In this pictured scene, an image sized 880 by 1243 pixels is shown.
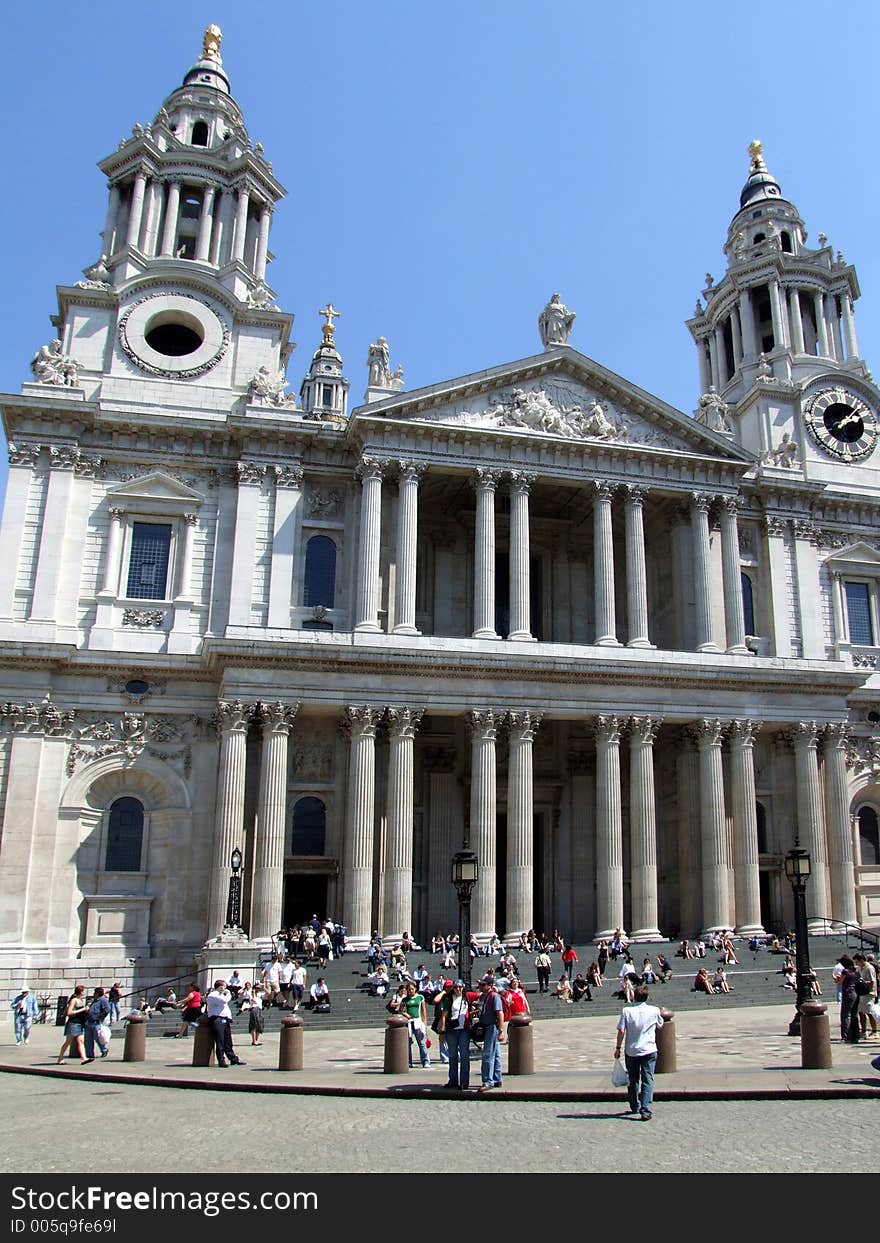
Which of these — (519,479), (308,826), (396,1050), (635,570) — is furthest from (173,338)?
(396,1050)

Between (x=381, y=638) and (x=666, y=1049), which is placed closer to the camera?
(x=666, y=1049)

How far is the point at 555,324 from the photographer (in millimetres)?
46938

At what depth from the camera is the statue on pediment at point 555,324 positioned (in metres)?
46.8

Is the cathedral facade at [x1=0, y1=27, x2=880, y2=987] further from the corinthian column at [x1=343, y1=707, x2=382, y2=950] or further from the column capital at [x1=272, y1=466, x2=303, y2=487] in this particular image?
the column capital at [x1=272, y1=466, x2=303, y2=487]

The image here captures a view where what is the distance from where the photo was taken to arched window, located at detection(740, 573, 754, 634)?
156 feet

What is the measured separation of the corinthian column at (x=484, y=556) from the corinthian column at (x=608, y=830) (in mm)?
5529

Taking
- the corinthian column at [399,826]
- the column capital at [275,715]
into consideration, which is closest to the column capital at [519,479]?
the corinthian column at [399,826]

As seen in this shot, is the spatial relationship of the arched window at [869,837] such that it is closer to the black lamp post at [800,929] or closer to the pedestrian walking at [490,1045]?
the black lamp post at [800,929]

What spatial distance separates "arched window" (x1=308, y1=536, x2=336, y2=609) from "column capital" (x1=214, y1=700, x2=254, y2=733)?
20.4 feet

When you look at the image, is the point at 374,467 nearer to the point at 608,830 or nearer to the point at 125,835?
the point at 608,830

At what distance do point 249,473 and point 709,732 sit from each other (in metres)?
20.1

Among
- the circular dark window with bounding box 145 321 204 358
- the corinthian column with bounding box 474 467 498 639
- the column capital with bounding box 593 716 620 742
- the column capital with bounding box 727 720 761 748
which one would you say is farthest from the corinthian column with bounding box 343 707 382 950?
the circular dark window with bounding box 145 321 204 358

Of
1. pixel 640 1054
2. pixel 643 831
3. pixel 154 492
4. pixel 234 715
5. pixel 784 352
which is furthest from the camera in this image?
pixel 784 352
